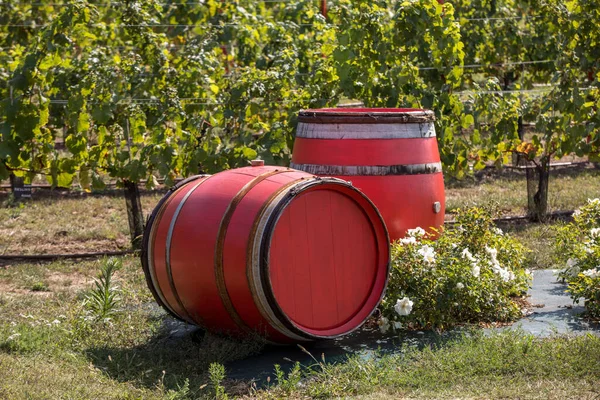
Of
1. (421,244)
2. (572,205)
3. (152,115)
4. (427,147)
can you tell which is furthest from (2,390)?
(572,205)

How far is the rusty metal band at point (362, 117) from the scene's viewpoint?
18.7 ft

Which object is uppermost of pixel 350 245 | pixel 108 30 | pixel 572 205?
pixel 108 30

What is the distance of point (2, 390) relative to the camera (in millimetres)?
4023

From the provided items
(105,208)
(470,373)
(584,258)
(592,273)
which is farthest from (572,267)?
(105,208)

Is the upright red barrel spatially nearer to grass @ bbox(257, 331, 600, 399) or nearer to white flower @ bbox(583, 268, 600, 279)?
white flower @ bbox(583, 268, 600, 279)

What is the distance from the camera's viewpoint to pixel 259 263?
4504 millimetres

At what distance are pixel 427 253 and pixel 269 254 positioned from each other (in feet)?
3.77

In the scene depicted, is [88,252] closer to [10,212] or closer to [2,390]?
[10,212]

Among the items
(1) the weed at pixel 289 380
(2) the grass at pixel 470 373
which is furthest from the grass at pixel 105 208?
(1) the weed at pixel 289 380

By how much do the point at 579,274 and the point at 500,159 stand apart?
3.37m

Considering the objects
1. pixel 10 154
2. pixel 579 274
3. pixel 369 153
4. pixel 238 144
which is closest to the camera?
pixel 579 274

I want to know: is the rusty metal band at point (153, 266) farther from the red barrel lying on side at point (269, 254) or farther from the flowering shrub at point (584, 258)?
the flowering shrub at point (584, 258)

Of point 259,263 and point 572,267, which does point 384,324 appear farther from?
point 572,267

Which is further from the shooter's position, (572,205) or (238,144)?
(572,205)
